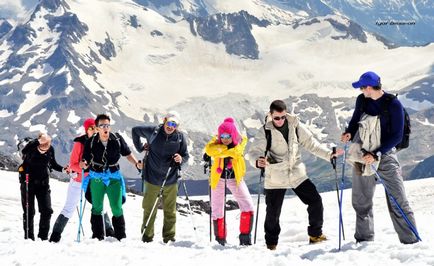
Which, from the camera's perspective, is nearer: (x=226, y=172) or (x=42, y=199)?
(x=226, y=172)

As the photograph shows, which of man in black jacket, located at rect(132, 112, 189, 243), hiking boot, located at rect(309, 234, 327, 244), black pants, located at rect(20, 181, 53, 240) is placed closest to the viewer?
hiking boot, located at rect(309, 234, 327, 244)

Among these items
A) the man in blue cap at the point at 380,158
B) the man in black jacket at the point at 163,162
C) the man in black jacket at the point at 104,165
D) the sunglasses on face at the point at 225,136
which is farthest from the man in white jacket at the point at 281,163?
the man in black jacket at the point at 104,165

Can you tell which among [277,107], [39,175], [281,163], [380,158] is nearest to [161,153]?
[39,175]

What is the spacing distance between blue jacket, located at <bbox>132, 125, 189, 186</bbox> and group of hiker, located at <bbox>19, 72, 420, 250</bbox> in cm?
2

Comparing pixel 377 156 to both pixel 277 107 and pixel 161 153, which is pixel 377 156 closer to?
pixel 277 107

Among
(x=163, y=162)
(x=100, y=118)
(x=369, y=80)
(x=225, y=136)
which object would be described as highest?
(x=369, y=80)

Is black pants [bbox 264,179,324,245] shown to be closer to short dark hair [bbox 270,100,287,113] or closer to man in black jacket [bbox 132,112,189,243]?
short dark hair [bbox 270,100,287,113]

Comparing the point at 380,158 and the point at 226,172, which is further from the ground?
the point at 380,158

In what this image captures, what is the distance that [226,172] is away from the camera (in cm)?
1274

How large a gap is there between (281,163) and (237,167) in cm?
153

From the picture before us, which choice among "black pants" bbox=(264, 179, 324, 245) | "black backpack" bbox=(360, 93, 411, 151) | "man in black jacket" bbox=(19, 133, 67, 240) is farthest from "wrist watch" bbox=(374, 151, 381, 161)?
"man in black jacket" bbox=(19, 133, 67, 240)

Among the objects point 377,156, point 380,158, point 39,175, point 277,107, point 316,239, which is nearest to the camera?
point 377,156

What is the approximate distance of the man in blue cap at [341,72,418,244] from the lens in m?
10.1

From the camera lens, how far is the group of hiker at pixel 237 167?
10.3 m
